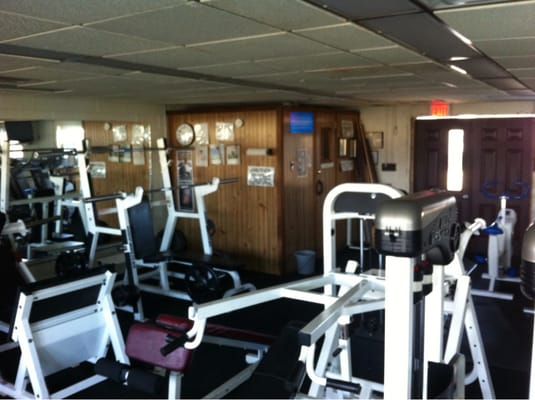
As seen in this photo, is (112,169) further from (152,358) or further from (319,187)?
(152,358)

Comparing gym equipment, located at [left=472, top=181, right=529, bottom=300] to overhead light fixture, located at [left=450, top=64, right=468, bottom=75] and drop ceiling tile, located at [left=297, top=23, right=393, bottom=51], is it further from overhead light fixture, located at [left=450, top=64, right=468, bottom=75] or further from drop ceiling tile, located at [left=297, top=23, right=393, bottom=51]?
drop ceiling tile, located at [left=297, top=23, right=393, bottom=51]

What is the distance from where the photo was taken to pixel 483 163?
591 cm

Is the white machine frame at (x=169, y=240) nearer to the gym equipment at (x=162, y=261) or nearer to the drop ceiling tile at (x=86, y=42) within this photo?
the gym equipment at (x=162, y=261)

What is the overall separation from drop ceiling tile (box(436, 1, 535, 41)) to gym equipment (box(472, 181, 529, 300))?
3.30 metres

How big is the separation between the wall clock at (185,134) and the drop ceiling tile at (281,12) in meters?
4.21

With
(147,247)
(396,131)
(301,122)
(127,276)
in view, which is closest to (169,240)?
(147,247)

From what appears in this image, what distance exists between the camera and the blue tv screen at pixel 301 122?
17.6 feet

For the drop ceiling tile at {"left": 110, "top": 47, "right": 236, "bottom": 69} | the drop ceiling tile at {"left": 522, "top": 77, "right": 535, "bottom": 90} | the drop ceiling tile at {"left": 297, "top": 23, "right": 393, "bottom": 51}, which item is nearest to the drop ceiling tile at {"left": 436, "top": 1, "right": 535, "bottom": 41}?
the drop ceiling tile at {"left": 297, "top": 23, "right": 393, "bottom": 51}

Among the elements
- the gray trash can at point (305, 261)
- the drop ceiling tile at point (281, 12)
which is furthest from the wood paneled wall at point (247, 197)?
the drop ceiling tile at point (281, 12)

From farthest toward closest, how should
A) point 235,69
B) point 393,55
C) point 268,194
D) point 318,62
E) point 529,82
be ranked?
1. point 268,194
2. point 529,82
3. point 235,69
4. point 318,62
5. point 393,55

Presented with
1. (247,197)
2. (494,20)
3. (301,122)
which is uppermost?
(494,20)

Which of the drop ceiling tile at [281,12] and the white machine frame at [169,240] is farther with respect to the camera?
the white machine frame at [169,240]

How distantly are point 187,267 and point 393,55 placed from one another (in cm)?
296

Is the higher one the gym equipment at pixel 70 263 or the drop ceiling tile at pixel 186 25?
the drop ceiling tile at pixel 186 25
